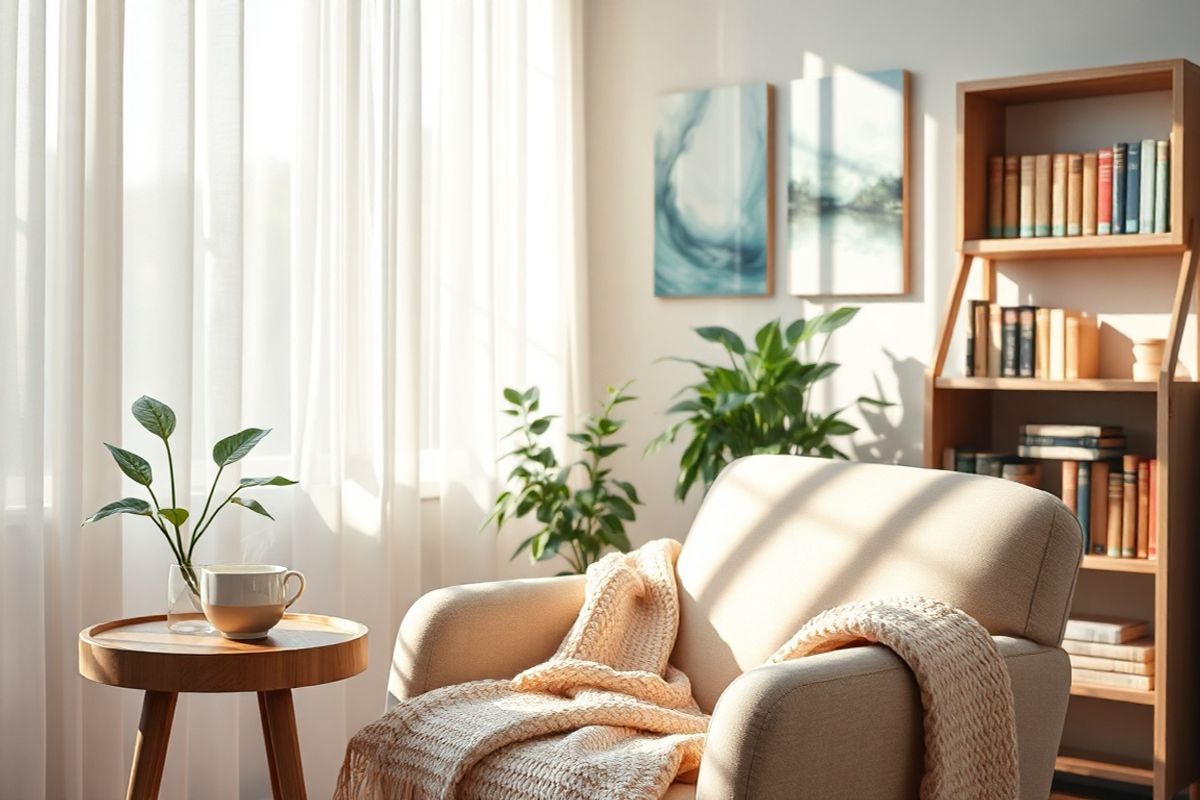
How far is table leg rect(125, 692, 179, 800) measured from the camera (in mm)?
2041

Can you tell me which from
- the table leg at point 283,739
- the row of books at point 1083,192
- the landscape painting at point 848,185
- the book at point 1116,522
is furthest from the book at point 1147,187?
the table leg at point 283,739

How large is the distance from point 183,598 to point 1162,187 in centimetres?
221

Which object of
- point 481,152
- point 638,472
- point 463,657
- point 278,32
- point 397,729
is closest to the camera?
point 397,729

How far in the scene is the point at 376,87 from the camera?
328 centimetres

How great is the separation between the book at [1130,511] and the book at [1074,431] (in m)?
0.10

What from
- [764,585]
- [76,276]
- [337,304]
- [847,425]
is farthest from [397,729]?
[847,425]

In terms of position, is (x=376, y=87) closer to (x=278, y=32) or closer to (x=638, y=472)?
(x=278, y=32)

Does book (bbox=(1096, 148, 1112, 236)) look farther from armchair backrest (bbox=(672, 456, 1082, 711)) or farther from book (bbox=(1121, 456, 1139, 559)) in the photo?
armchair backrest (bbox=(672, 456, 1082, 711))

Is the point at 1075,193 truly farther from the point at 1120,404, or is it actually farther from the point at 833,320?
the point at 833,320

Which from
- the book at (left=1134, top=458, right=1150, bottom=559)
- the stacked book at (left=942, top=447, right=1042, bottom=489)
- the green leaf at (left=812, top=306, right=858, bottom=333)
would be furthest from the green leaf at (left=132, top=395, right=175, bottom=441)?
the book at (left=1134, top=458, right=1150, bottom=559)

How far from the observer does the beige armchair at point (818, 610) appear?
1.66 m

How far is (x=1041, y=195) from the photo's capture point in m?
3.12

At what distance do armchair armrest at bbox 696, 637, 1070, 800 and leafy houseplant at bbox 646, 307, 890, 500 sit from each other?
1.50 meters

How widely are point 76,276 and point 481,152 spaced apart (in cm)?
135
